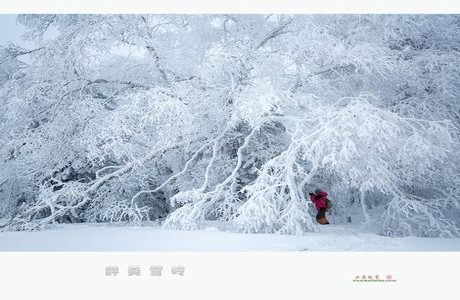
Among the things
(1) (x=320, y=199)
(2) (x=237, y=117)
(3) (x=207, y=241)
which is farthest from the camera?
(1) (x=320, y=199)

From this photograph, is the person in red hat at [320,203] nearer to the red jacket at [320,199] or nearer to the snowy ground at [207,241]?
the red jacket at [320,199]

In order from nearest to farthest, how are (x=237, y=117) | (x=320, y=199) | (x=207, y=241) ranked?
(x=207, y=241) < (x=237, y=117) < (x=320, y=199)

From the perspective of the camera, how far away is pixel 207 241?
4695 mm

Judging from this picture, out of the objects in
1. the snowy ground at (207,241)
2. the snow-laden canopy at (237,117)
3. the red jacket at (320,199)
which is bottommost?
the snowy ground at (207,241)

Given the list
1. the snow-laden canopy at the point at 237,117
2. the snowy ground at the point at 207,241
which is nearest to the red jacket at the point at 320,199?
the snow-laden canopy at the point at 237,117

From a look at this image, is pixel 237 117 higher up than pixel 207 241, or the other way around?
pixel 237 117

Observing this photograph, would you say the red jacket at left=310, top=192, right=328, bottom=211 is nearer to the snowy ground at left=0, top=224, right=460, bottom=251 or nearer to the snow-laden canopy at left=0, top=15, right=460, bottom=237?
the snow-laden canopy at left=0, top=15, right=460, bottom=237

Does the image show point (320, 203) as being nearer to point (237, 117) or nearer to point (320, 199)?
point (320, 199)

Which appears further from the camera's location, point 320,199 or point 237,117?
point 320,199

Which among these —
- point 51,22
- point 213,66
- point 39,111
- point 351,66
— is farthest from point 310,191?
point 51,22

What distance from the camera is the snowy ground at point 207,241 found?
446 cm

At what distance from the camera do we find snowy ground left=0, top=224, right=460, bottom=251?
14.6 ft

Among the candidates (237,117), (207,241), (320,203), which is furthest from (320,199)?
(207,241)

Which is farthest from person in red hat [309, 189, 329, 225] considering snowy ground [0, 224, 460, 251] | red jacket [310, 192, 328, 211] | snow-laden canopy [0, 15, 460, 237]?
snowy ground [0, 224, 460, 251]
